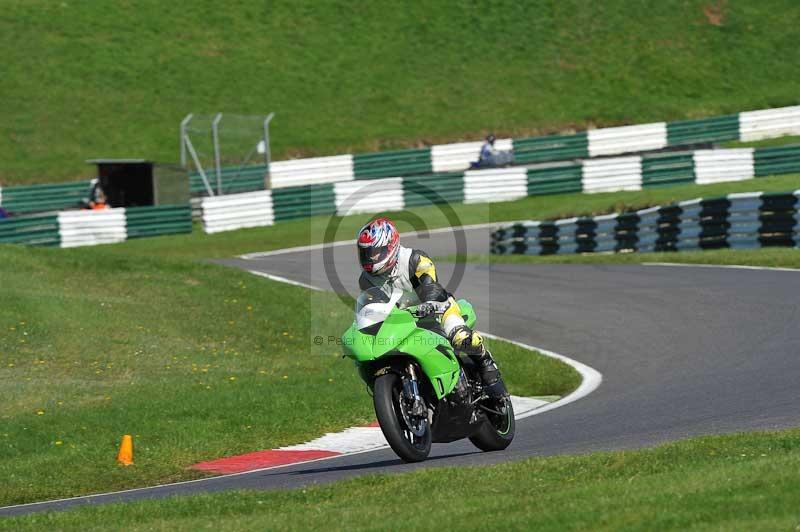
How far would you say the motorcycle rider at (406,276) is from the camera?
9.20 metres

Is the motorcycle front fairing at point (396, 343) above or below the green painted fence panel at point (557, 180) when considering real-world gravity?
below

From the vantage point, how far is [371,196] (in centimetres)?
3456

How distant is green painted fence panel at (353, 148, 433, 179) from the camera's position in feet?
128

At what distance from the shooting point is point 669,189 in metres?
33.2

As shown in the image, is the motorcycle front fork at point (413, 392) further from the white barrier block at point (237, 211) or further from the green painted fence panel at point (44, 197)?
the green painted fence panel at point (44, 197)

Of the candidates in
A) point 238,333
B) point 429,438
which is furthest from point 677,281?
point 429,438

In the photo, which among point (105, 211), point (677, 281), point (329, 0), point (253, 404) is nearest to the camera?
point (253, 404)

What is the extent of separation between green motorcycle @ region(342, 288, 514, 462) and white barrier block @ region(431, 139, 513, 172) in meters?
30.9

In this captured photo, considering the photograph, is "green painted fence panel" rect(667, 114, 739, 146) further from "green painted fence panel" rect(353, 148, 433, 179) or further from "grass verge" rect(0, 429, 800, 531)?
"grass verge" rect(0, 429, 800, 531)

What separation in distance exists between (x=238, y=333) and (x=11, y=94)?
30546 millimetres

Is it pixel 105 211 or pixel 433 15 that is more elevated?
pixel 433 15

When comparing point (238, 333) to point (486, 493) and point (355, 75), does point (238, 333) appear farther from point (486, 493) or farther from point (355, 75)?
point (355, 75)

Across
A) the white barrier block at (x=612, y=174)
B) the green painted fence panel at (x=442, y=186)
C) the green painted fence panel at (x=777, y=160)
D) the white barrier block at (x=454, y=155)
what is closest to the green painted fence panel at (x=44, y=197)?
the green painted fence panel at (x=442, y=186)

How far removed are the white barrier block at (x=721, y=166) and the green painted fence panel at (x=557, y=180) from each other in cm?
Result: 348
